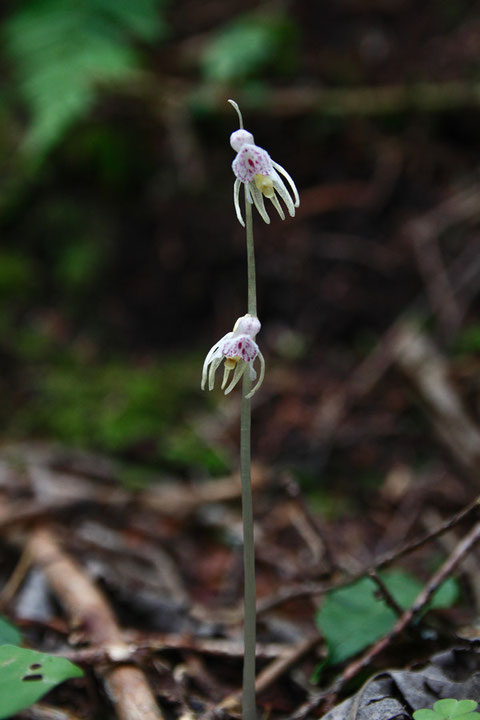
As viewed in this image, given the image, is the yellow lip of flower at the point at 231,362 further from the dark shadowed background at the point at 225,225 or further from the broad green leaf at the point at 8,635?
the dark shadowed background at the point at 225,225

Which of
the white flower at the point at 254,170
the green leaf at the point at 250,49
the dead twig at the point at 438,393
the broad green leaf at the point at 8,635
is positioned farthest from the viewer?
the green leaf at the point at 250,49

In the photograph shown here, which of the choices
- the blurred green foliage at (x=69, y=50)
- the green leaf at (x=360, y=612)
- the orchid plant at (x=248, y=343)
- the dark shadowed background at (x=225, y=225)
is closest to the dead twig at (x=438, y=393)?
the dark shadowed background at (x=225, y=225)

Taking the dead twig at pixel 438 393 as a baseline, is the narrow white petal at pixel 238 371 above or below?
below

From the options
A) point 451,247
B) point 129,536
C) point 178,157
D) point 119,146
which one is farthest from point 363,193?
point 129,536

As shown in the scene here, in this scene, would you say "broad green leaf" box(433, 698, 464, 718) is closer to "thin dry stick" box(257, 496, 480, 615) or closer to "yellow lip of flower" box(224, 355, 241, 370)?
"thin dry stick" box(257, 496, 480, 615)

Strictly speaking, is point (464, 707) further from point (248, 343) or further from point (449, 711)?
point (248, 343)

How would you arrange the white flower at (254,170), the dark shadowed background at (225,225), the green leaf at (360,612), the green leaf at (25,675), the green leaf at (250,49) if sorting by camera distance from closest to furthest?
1. the green leaf at (25,675)
2. the white flower at (254,170)
3. the green leaf at (360,612)
4. the dark shadowed background at (225,225)
5. the green leaf at (250,49)

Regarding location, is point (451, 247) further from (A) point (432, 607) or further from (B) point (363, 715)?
(B) point (363, 715)
